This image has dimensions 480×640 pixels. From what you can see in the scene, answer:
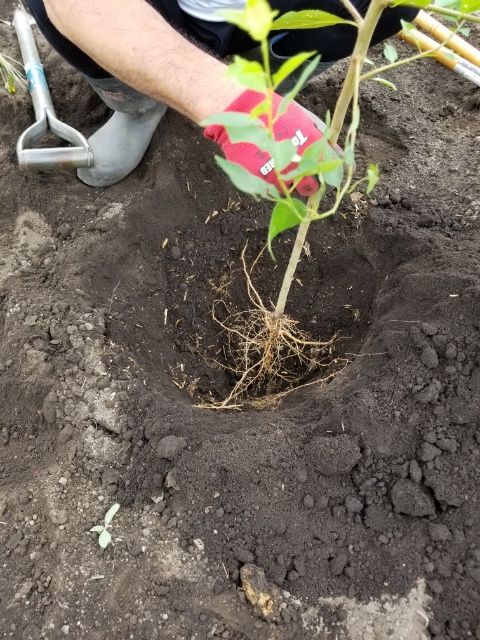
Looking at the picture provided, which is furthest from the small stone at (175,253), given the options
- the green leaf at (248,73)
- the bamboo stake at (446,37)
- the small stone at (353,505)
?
the bamboo stake at (446,37)

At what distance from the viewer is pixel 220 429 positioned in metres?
1.15

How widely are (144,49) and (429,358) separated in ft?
2.95

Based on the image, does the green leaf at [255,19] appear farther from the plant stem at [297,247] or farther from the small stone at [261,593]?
the small stone at [261,593]

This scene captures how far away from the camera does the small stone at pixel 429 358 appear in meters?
A: 1.12

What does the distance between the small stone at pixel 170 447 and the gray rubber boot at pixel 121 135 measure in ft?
2.99

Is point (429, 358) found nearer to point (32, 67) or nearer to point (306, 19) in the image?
point (306, 19)

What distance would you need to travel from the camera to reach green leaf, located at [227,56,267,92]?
499 millimetres

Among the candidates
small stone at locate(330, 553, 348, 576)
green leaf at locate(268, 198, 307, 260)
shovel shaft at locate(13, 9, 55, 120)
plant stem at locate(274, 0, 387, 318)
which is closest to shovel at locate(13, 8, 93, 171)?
shovel shaft at locate(13, 9, 55, 120)

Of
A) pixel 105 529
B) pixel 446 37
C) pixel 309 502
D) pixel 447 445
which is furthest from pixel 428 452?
pixel 446 37

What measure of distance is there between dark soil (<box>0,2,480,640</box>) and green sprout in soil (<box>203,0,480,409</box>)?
0.25 ft

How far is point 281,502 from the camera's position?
3.41 feet

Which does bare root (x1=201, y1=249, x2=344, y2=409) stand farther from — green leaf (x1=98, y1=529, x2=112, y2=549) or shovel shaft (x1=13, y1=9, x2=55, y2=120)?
shovel shaft (x1=13, y1=9, x2=55, y2=120)

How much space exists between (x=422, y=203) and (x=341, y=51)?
53 centimetres

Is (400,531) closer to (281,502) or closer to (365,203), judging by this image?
(281,502)
